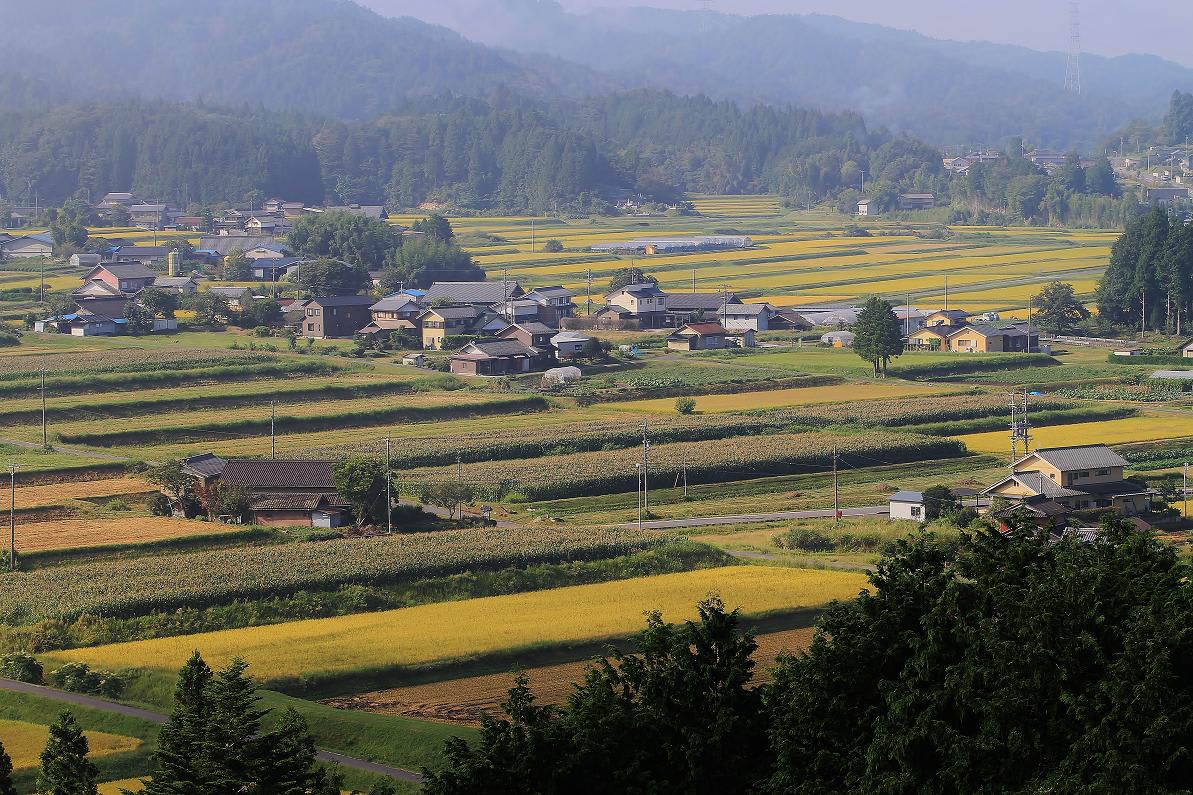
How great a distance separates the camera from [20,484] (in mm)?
28859

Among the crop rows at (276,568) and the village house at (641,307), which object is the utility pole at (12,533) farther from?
the village house at (641,307)

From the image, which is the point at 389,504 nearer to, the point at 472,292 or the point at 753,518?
the point at 753,518

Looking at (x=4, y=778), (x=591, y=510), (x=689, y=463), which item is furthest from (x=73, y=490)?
(x=4, y=778)

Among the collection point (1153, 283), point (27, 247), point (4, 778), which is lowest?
point (4, 778)

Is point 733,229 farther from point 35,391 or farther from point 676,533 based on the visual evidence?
point 676,533

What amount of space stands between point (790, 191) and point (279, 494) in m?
87.5

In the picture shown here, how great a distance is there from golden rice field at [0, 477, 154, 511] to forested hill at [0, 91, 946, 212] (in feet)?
234

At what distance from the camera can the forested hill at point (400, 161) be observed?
331ft

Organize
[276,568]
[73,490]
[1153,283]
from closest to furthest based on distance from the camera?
[276,568] → [73,490] → [1153,283]

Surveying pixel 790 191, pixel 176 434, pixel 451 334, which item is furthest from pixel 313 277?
pixel 790 191

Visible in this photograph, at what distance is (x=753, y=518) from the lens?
2731 centimetres

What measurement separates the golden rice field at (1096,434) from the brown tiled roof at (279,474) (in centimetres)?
1244

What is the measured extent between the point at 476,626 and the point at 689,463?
10.6 metres

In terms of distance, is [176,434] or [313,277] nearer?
[176,434]
